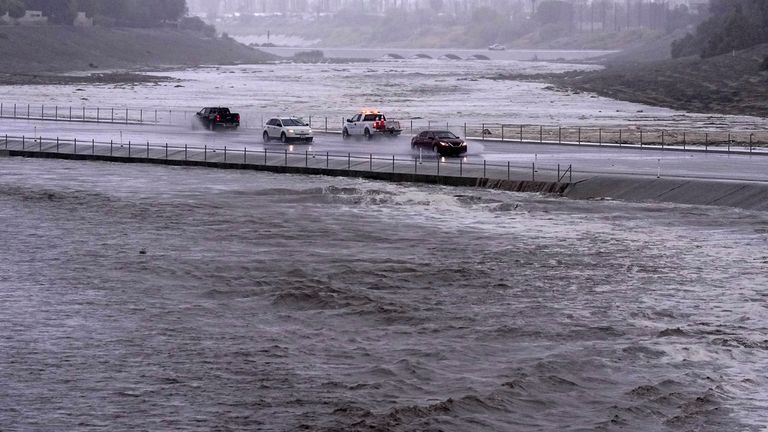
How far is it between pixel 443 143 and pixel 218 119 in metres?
28.5

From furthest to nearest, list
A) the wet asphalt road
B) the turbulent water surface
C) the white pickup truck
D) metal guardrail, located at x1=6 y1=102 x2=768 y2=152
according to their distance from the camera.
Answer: the white pickup truck, metal guardrail, located at x1=6 y1=102 x2=768 y2=152, the wet asphalt road, the turbulent water surface

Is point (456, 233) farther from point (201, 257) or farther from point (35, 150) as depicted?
point (35, 150)

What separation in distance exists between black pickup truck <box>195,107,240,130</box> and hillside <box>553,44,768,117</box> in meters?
45.7

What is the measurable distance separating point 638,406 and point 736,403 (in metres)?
2.10

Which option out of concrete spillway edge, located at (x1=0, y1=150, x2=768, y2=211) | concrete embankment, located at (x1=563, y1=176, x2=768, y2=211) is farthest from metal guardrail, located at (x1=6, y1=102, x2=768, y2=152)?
concrete spillway edge, located at (x1=0, y1=150, x2=768, y2=211)

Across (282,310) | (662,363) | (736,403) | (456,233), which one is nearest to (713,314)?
(662,363)

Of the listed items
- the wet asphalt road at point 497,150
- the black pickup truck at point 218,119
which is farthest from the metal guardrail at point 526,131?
the wet asphalt road at point 497,150

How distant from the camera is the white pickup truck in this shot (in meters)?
84.9

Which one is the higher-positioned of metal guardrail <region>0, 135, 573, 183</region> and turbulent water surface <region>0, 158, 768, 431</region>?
metal guardrail <region>0, 135, 573, 183</region>

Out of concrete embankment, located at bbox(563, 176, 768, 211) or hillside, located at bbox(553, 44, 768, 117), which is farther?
hillside, located at bbox(553, 44, 768, 117)

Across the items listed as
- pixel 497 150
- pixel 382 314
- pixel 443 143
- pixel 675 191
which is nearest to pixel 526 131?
pixel 497 150

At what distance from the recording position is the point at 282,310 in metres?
37.9

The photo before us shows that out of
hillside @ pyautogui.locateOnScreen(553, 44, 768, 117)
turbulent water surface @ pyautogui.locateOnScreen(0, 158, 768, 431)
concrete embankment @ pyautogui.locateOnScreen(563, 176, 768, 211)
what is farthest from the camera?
hillside @ pyautogui.locateOnScreen(553, 44, 768, 117)

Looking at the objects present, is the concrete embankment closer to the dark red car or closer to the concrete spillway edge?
the concrete spillway edge
